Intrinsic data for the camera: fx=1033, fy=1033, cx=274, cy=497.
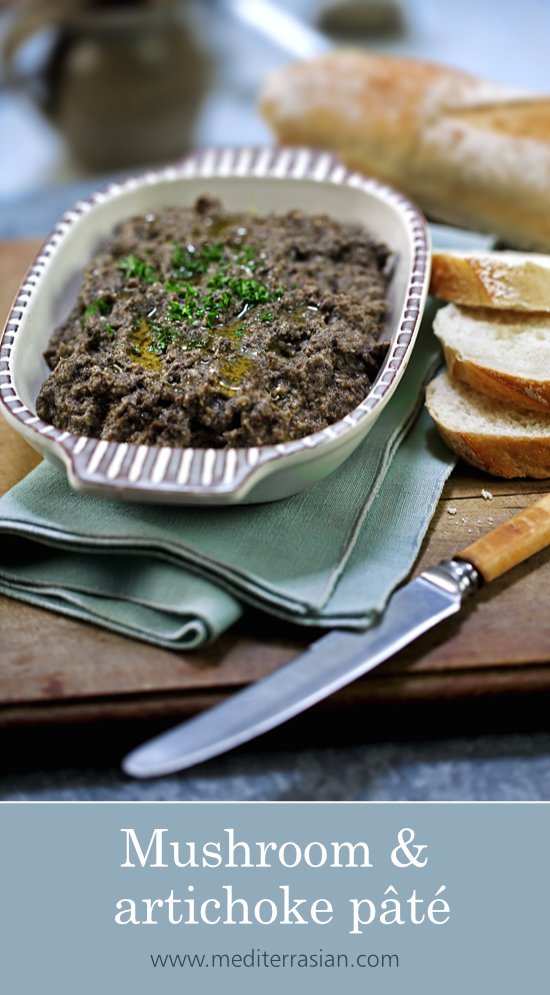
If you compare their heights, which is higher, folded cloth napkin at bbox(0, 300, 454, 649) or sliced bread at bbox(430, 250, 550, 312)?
sliced bread at bbox(430, 250, 550, 312)

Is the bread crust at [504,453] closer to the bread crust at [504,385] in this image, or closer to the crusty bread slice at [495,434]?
the crusty bread slice at [495,434]

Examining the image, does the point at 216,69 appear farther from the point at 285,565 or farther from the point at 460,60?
the point at 285,565

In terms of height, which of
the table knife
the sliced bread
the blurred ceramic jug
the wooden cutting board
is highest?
the sliced bread

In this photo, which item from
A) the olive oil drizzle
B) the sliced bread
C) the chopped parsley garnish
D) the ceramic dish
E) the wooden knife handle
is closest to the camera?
the ceramic dish

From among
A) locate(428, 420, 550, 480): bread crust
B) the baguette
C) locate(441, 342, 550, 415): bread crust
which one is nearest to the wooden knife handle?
locate(428, 420, 550, 480): bread crust

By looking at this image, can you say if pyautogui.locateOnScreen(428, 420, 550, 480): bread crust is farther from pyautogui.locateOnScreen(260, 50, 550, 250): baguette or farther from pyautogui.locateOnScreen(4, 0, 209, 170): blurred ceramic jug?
pyautogui.locateOnScreen(4, 0, 209, 170): blurred ceramic jug

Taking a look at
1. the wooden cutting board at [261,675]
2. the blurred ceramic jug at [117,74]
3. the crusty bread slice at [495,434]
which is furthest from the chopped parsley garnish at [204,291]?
the blurred ceramic jug at [117,74]

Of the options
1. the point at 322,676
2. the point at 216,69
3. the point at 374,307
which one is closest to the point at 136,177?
the point at 374,307
